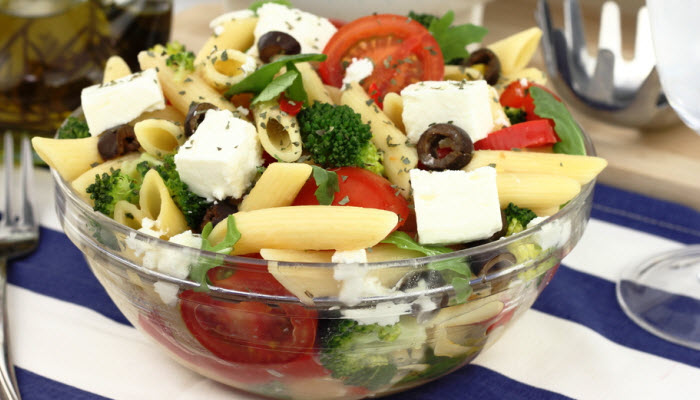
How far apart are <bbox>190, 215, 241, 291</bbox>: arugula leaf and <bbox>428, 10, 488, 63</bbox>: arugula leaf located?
2.92ft

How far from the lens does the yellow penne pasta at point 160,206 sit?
4.67 ft

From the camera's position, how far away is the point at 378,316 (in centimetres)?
129

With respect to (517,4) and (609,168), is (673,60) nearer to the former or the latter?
(609,168)

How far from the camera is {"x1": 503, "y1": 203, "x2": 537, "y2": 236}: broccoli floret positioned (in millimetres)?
1441

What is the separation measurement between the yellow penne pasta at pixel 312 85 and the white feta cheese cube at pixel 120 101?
0.30 metres

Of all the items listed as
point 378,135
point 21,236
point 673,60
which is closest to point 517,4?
point 673,60

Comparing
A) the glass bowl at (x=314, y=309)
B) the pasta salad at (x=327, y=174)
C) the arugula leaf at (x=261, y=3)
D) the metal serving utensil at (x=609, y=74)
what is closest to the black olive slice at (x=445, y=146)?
the pasta salad at (x=327, y=174)

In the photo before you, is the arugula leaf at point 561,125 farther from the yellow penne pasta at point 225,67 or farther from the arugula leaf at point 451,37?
the yellow penne pasta at point 225,67

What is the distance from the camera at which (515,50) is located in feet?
6.43

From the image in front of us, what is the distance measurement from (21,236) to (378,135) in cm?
101

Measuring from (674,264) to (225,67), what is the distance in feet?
3.95

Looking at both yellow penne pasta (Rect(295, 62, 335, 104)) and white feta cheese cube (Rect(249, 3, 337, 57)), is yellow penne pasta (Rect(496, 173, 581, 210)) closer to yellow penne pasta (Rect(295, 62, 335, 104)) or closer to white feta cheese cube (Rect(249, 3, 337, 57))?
yellow penne pasta (Rect(295, 62, 335, 104))

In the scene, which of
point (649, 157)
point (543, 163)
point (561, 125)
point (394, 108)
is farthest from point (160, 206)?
point (649, 157)

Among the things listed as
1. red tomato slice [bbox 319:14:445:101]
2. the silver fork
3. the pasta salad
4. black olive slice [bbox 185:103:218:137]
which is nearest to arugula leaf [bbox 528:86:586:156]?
the pasta salad
